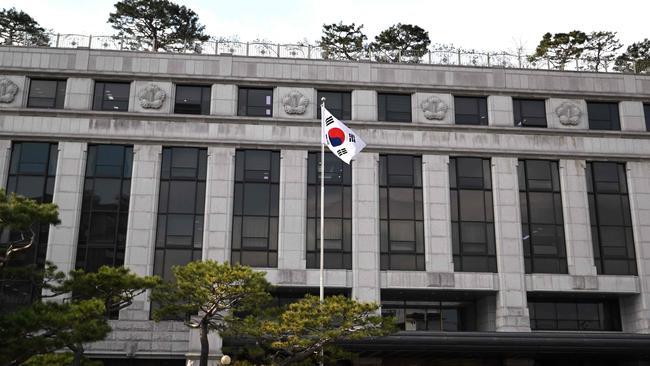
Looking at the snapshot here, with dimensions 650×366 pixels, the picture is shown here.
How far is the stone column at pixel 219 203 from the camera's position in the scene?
1467 inches

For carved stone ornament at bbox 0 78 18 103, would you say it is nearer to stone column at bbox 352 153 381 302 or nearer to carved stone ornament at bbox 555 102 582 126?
stone column at bbox 352 153 381 302

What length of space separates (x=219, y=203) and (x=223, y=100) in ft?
20.5

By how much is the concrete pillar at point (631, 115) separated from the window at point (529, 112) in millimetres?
4823

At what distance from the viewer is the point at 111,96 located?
1563 inches

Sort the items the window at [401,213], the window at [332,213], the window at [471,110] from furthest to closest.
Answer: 1. the window at [471,110]
2. the window at [401,213]
3. the window at [332,213]

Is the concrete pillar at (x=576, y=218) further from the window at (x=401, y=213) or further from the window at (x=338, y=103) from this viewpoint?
the window at (x=338, y=103)

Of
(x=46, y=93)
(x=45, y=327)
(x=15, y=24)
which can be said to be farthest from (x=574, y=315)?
(x=15, y=24)

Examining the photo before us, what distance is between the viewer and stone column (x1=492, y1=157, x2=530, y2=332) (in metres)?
37.4

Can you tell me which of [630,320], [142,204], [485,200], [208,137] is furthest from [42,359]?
[630,320]

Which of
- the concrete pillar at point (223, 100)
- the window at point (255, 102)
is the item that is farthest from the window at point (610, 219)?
the concrete pillar at point (223, 100)

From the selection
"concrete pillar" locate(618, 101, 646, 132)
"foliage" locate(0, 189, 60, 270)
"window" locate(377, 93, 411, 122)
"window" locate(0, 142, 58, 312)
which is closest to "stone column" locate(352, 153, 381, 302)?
"window" locate(377, 93, 411, 122)

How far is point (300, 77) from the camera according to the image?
1591 inches

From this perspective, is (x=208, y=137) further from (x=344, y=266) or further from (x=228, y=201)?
(x=344, y=266)

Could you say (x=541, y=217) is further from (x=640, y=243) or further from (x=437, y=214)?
(x=437, y=214)
